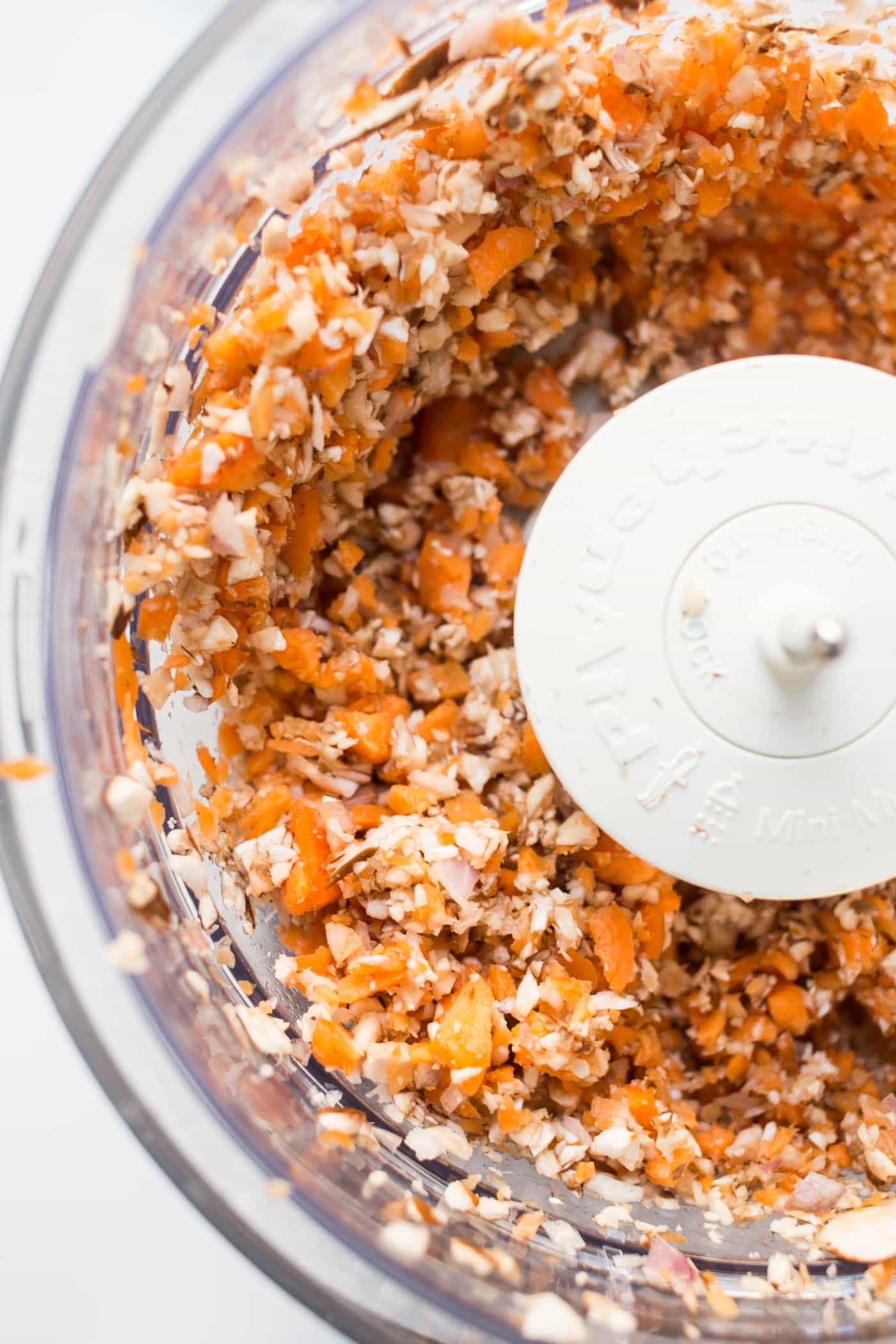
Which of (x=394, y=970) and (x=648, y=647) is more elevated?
(x=648, y=647)

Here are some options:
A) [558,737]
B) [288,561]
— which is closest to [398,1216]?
[558,737]

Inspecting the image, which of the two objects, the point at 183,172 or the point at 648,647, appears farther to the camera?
the point at 648,647

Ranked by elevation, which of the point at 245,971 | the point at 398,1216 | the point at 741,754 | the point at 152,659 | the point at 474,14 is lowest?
the point at 398,1216

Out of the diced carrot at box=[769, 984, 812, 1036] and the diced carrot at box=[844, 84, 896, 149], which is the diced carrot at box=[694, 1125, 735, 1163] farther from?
the diced carrot at box=[844, 84, 896, 149]

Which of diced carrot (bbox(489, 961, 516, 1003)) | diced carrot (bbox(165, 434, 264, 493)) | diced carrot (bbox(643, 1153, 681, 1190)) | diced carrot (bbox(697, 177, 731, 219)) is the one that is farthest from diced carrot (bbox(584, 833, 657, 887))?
diced carrot (bbox(697, 177, 731, 219))

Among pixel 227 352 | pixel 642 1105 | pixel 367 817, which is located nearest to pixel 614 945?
pixel 642 1105

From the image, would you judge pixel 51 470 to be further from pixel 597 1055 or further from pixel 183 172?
pixel 597 1055

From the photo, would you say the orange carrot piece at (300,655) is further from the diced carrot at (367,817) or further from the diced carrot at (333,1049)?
the diced carrot at (333,1049)
